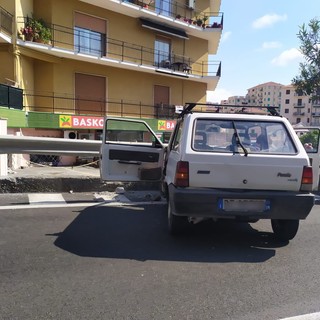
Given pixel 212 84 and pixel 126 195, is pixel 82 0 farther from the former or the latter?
pixel 126 195

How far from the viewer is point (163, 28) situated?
23516 mm

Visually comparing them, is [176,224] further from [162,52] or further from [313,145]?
[162,52]

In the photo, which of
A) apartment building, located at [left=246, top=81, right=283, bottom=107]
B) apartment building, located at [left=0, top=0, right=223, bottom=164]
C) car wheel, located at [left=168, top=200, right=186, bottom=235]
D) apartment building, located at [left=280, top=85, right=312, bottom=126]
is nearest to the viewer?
car wheel, located at [left=168, top=200, right=186, bottom=235]

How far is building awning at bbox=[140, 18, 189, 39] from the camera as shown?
22719 millimetres

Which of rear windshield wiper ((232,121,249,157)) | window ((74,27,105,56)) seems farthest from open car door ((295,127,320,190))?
window ((74,27,105,56))

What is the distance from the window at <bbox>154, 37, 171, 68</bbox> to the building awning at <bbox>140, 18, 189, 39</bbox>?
947mm

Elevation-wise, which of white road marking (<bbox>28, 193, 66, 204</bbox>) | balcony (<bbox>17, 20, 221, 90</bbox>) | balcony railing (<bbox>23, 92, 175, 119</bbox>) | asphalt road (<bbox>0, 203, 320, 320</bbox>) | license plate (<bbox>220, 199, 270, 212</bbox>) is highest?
balcony (<bbox>17, 20, 221, 90</bbox>)

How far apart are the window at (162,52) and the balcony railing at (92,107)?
2962 millimetres

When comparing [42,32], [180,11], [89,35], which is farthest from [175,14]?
[42,32]

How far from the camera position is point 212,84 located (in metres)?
27.6

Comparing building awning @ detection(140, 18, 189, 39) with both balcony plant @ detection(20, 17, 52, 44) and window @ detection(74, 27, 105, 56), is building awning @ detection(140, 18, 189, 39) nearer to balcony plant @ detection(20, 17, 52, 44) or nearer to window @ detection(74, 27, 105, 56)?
window @ detection(74, 27, 105, 56)

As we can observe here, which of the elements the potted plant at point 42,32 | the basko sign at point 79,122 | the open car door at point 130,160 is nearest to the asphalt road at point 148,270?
the open car door at point 130,160

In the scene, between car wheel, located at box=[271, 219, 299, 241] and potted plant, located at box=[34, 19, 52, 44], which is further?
potted plant, located at box=[34, 19, 52, 44]

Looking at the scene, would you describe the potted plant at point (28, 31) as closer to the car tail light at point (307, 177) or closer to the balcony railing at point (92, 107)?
the balcony railing at point (92, 107)
